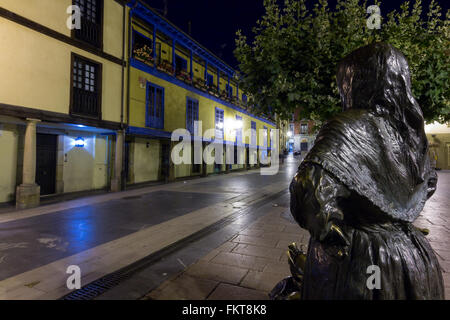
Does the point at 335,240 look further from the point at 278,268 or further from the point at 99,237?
the point at 99,237

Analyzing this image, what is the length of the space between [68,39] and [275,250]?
10.7 meters

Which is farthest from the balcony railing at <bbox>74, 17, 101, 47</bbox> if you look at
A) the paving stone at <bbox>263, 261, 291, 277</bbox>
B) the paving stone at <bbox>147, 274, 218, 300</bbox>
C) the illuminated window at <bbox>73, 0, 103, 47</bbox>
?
the paving stone at <bbox>263, 261, 291, 277</bbox>

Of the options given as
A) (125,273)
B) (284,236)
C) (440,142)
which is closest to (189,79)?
(284,236)

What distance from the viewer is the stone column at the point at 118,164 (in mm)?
11625

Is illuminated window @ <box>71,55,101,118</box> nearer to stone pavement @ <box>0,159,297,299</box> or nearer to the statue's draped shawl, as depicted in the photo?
stone pavement @ <box>0,159,297,299</box>

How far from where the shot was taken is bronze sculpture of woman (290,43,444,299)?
3.57 feet

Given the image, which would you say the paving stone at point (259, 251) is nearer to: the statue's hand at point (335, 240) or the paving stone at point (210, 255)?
the paving stone at point (210, 255)

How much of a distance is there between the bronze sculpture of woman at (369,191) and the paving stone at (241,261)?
2400 millimetres

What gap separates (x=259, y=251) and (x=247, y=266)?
666 mm

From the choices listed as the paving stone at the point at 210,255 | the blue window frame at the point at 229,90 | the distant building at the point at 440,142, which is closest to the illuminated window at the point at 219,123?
the blue window frame at the point at 229,90

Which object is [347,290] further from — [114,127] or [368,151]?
[114,127]

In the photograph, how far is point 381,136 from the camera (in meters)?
1.26

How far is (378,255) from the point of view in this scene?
123 cm

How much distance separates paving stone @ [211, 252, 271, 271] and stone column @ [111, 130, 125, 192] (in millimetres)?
8985
